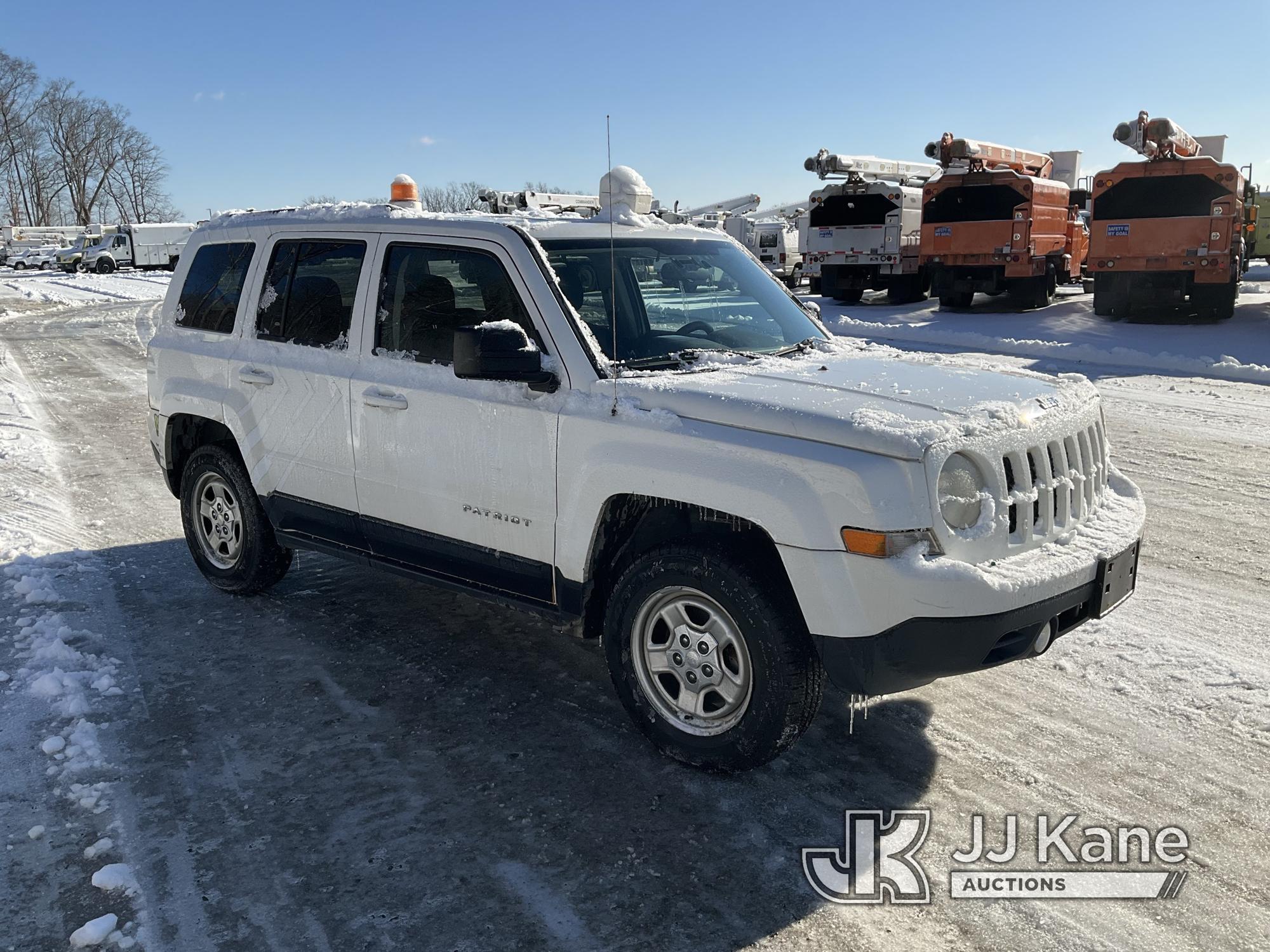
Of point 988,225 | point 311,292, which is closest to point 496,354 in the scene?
point 311,292

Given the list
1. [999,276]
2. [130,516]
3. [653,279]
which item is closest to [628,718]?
[653,279]

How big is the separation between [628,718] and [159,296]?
108 ft

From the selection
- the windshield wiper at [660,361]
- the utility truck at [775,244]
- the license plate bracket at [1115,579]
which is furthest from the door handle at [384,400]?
the utility truck at [775,244]

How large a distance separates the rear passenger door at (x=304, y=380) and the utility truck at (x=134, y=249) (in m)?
52.4

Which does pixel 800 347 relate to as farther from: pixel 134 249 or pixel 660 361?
pixel 134 249

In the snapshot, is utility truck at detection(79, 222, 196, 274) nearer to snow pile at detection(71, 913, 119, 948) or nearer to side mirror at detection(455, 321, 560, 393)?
side mirror at detection(455, 321, 560, 393)

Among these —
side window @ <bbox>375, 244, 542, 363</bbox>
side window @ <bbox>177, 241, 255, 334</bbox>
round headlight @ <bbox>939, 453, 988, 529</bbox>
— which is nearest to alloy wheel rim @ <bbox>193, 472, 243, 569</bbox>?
side window @ <bbox>177, 241, 255, 334</bbox>

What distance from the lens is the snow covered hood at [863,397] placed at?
332 centimetres

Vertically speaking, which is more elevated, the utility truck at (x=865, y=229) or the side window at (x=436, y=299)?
the utility truck at (x=865, y=229)

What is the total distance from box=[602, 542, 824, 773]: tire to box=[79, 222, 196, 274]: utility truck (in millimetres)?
54739

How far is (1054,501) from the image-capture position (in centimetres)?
374

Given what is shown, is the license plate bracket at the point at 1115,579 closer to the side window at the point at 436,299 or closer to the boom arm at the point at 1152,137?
the side window at the point at 436,299

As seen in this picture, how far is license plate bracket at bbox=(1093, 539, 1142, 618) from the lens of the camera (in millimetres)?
3664

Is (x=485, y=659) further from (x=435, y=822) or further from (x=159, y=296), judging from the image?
(x=159, y=296)
